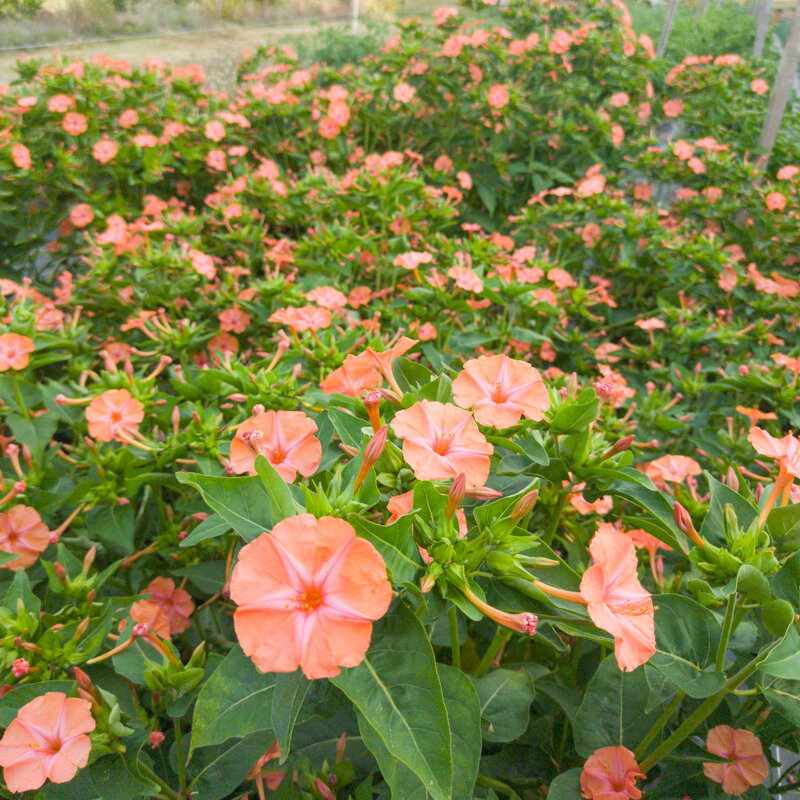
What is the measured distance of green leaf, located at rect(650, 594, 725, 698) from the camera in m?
1.06

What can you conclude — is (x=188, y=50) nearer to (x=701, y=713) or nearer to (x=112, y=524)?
(x=112, y=524)

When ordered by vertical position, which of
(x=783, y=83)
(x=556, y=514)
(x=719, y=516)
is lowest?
(x=556, y=514)

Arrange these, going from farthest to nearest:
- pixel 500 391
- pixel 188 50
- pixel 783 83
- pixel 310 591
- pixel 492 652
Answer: pixel 188 50 → pixel 783 83 → pixel 492 652 → pixel 500 391 → pixel 310 591

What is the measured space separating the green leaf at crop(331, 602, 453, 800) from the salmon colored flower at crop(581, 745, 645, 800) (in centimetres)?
55

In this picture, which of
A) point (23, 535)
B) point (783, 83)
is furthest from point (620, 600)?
point (783, 83)

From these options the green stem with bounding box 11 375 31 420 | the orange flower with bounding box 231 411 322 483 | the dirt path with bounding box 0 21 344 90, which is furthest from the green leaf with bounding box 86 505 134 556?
the dirt path with bounding box 0 21 344 90

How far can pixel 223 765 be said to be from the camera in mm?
1302

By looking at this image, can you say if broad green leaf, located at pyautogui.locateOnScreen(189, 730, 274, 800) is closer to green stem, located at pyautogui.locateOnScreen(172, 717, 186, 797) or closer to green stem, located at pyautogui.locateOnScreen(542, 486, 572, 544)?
green stem, located at pyautogui.locateOnScreen(172, 717, 186, 797)

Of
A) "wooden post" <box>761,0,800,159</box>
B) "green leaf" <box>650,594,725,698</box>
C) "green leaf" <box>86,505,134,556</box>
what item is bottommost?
"green leaf" <box>86,505,134,556</box>

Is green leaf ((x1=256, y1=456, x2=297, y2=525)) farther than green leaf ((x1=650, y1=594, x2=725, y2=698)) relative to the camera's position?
No

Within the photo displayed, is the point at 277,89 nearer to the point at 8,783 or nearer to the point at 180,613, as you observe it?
the point at 180,613

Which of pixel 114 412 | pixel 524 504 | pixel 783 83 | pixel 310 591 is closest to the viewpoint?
pixel 310 591

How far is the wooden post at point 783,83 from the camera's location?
3053mm

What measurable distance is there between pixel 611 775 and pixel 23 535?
1.46m
